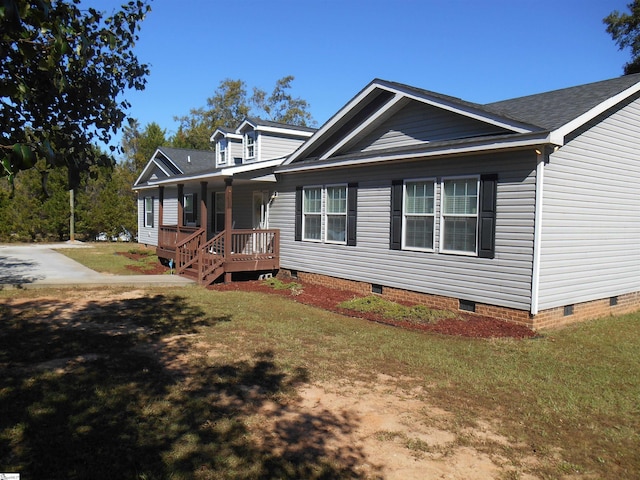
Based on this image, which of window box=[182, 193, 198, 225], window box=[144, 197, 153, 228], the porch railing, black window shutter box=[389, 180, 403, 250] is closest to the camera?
black window shutter box=[389, 180, 403, 250]

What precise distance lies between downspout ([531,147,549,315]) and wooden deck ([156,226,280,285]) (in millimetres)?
7869

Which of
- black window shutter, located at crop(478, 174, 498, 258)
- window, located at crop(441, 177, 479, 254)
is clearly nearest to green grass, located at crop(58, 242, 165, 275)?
window, located at crop(441, 177, 479, 254)

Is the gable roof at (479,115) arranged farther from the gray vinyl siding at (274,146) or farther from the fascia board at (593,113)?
the gray vinyl siding at (274,146)

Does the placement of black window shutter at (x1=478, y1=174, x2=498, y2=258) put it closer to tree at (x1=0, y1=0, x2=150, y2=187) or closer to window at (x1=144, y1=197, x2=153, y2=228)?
tree at (x1=0, y1=0, x2=150, y2=187)

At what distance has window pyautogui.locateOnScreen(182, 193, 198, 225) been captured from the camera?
21047mm

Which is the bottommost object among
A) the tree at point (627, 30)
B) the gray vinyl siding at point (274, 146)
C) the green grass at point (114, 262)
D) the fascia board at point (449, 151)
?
the green grass at point (114, 262)

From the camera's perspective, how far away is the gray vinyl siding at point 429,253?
8.60m

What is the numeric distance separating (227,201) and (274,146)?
15.8 ft

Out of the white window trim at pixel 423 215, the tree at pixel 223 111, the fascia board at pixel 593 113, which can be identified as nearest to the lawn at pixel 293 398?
the white window trim at pixel 423 215

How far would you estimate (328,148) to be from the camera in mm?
13250

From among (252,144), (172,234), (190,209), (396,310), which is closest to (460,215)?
(396,310)

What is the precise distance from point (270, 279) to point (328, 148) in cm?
400

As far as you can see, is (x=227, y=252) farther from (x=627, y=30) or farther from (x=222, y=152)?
(x=627, y=30)

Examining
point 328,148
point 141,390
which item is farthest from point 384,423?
point 328,148
